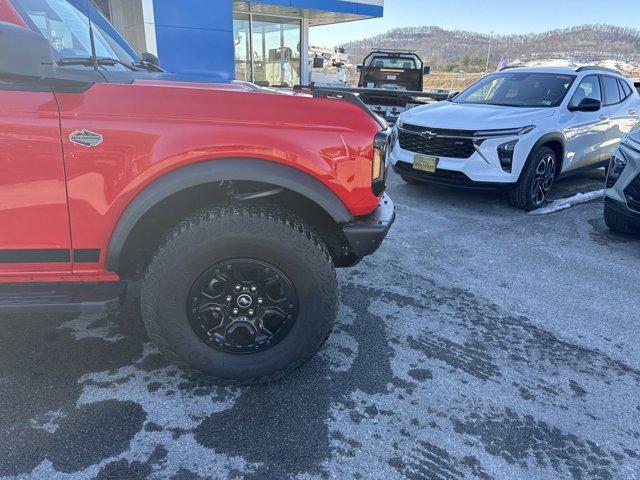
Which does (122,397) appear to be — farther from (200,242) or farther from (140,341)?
(200,242)

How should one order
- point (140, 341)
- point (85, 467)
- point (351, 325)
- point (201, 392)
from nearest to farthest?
point (85, 467), point (201, 392), point (140, 341), point (351, 325)

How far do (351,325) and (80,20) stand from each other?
102 inches

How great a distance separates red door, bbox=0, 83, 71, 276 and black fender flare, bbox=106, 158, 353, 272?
9.7 inches

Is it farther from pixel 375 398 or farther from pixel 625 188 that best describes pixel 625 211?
pixel 375 398

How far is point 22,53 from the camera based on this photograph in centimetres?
179

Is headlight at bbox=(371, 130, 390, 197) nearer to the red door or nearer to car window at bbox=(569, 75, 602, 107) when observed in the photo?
the red door

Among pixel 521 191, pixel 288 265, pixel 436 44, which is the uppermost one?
pixel 436 44

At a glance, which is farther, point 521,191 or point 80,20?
point 521,191

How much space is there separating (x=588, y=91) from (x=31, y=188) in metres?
6.95

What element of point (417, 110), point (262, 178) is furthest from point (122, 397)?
point (417, 110)

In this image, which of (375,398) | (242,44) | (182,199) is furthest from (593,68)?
(242,44)

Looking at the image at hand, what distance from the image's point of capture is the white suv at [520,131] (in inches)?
216

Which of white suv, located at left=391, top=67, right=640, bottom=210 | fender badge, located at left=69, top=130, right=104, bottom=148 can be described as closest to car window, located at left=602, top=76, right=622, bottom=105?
white suv, located at left=391, top=67, right=640, bottom=210

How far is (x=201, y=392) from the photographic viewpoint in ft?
8.01
